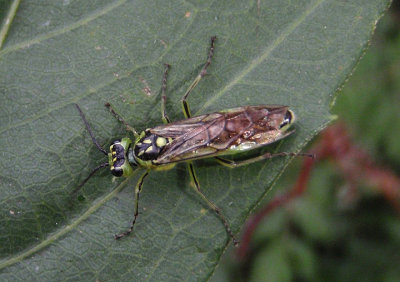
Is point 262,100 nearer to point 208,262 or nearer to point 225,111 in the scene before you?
point 225,111

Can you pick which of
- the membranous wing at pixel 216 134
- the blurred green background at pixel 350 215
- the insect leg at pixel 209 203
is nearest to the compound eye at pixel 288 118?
the membranous wing at pixel 216 134

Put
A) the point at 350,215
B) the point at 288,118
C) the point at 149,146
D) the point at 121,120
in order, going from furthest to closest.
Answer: the point at 350,215, the point at 149,146, the point at 121,120, the point at 288,118

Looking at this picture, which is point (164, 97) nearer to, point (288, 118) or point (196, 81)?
point (196, 81)

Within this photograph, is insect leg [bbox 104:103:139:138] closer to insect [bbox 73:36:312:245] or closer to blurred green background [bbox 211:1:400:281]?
insect [bbox 73:36:312:245]

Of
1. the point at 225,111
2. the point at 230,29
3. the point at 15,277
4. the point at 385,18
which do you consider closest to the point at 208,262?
the point at 225,111

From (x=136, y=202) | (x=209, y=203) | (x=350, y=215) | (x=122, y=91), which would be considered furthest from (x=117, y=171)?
(x=350, y=215)

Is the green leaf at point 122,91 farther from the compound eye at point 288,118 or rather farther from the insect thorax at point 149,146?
the insect thorax at point 149,146
